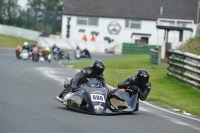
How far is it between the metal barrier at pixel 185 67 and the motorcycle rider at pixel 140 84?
5.92 metres

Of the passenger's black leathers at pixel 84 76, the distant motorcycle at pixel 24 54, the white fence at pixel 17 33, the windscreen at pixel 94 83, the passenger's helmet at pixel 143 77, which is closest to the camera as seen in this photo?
the windscreen at pixel 94 83

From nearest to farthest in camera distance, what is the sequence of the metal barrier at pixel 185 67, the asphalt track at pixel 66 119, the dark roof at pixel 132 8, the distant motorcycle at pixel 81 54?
the asphalt track at pixel 66 119 < the metal barrier at pixel 185 67 < the distant motorcycle at pixel 81 54 < the dark roof at pixel 132 8

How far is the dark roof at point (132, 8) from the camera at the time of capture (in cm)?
6975

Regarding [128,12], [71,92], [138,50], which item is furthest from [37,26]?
[71,92]

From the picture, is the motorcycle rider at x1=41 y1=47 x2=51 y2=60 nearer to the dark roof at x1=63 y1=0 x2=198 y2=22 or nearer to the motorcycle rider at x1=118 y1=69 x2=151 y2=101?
the motorcycle rider at x1=118 y1=69 x2=151 y2=101

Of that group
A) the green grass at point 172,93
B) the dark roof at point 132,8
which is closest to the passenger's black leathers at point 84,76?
the green grass at point 172,93

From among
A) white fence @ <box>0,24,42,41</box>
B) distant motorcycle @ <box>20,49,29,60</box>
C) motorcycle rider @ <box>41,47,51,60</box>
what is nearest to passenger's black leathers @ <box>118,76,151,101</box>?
motorcycle rider @ <box>41,47,51,60</box>

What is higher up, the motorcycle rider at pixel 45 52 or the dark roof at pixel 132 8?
the dark roof at pixel 132 8

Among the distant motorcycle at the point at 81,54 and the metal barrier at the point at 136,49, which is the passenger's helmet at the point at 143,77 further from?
the metal barrier at the point at 136,49

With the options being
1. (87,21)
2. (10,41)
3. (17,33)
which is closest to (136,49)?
(87,21)

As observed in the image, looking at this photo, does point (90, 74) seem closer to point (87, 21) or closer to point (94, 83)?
point (94, 83)

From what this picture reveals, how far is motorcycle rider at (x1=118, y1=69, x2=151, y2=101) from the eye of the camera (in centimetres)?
1413

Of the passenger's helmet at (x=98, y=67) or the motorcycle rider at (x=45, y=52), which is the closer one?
the passenger's helmet at (x=98, y=67)

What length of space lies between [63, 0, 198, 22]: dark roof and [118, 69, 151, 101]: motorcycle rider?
55572mm
